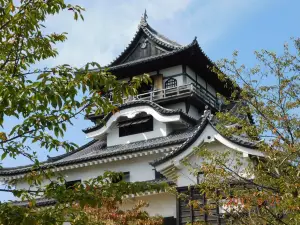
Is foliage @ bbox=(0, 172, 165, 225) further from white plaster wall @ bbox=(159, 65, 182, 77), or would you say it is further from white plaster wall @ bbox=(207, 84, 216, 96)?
white plaster wall @ bbox=(207, 84, 216, 96)

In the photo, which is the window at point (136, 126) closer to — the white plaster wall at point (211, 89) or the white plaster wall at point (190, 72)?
the white plaster wall at point (190, 72)

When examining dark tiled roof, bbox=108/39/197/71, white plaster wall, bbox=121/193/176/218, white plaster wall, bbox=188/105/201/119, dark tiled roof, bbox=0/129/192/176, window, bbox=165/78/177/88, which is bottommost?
white plaster wall, bbox=121/193/176/218

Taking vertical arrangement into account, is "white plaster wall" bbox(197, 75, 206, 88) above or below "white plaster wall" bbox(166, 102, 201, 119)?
above

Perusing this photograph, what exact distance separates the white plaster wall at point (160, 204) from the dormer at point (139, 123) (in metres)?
4.28

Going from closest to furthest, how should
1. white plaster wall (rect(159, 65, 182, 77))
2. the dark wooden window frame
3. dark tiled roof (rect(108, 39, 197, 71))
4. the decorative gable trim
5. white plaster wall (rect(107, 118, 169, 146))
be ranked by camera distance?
the decorative gable trim, white plaster wall (rect(107, 118, 169, 146)), dark tiled roof (rect(108, 39, 197, 71)), the dark wooden window frame, white plaster wall (rect(159, 65, 182, 77))

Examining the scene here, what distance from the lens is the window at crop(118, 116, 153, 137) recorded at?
2512 centimetres

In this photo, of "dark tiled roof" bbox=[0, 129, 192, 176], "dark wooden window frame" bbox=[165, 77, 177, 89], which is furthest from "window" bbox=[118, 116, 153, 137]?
"dark wooden window frame" bbox=[165, 77, 177, 89]

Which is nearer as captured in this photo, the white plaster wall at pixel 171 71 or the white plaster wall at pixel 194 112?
the white plaster wall at pixel 194 112

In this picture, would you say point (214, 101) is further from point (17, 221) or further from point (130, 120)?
point (17, 221)

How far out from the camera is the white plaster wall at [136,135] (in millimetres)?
24516

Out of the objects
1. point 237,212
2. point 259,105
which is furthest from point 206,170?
point 259,105

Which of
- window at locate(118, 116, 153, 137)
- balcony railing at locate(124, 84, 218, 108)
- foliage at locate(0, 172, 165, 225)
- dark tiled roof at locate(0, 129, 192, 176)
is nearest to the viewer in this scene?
foliage at locate(0, 172, 165, 225)

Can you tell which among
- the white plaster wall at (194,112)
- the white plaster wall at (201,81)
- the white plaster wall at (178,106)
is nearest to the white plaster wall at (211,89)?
the white plaster wall at (201,81)

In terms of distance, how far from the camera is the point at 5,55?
7281mm
